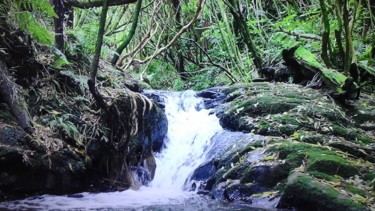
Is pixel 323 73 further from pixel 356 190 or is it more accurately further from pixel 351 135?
pixel 356 190

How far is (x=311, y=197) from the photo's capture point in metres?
3.71

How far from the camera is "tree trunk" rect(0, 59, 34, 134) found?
3930 mm

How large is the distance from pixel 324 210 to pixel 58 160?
9.20 feet

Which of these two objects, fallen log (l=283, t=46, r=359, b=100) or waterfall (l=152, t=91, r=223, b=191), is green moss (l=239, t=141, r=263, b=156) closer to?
waterfall (l=152, t=91, r=223, b=191)

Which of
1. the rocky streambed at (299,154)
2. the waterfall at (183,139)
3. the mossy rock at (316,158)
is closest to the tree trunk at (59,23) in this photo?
the waterfall at (183,139)

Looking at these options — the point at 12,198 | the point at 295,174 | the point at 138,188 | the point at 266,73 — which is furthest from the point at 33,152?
the point at 266,73

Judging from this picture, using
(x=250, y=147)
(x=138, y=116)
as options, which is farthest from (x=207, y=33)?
(x=250, y=147)

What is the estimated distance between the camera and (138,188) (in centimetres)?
512

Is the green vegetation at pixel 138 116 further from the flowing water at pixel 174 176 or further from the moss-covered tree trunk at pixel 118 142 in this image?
the flowing water at pixel 174 176

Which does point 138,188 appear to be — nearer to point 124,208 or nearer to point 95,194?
point 95,194

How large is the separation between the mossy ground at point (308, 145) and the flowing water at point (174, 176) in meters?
0.51

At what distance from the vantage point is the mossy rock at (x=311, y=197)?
351 centimetres

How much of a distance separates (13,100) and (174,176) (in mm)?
2644

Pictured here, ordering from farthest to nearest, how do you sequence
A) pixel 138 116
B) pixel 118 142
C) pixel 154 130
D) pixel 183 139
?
pixel 183 139 → pixel 154 130 → pixel 138 116 → pixel 118 142
